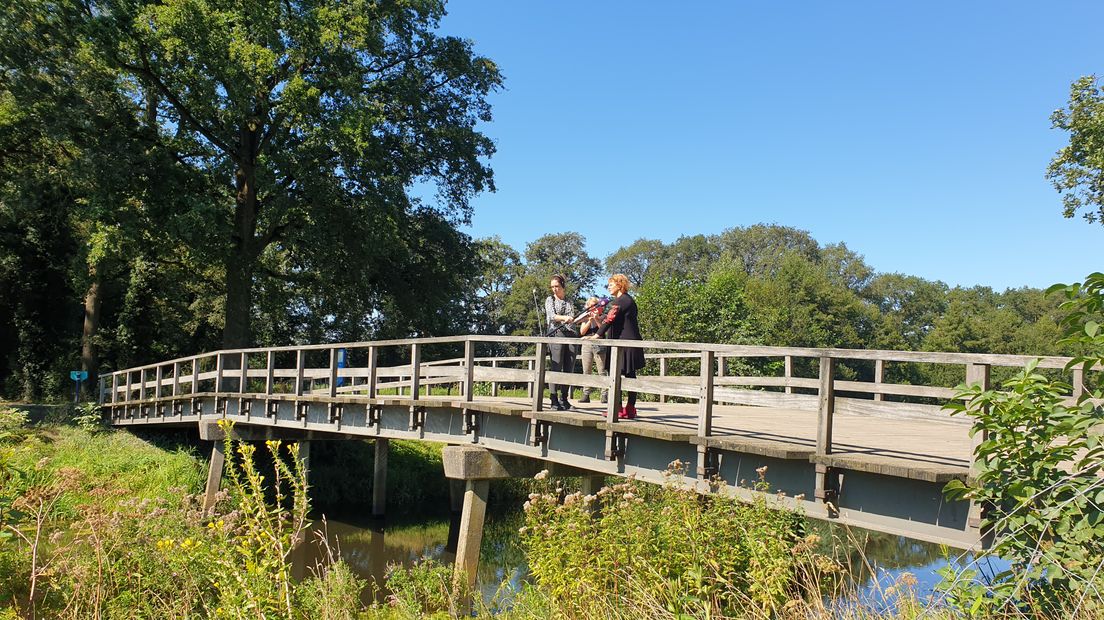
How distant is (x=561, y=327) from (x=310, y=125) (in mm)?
13566

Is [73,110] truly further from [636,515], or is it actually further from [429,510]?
[636,515]

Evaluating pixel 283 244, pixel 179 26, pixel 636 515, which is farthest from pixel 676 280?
pixel 636 515

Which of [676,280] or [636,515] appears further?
[676,280]

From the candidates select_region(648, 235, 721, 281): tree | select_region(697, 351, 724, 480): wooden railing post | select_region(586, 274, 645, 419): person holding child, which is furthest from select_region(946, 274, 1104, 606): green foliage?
select_region(648, 235, 721, 281): tree

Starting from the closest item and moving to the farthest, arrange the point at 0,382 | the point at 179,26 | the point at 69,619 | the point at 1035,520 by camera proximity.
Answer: the point at 1035,520
the point at 69,619
the point at 179,26
the point at 0,382

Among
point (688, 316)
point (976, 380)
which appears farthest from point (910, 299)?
point (976, 380)

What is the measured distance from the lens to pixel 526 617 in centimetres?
575

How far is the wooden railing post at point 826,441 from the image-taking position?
6.12 metres

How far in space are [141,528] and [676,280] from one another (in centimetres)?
2883

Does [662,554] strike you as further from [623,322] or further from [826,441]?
[623,322]

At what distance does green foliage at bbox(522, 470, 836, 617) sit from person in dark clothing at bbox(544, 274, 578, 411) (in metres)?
3.81

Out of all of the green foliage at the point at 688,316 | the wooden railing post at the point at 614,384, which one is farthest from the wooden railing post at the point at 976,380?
the green foliage at the point at 688,316

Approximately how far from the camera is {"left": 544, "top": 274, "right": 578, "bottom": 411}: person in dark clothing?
32.4 feet

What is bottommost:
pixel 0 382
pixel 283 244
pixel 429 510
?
pixel 429 510
